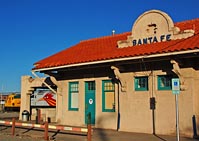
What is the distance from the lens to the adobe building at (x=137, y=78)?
14.6 metres

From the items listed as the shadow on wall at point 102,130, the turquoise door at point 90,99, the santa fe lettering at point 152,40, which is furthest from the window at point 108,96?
the santa fe lettering at point 152,40

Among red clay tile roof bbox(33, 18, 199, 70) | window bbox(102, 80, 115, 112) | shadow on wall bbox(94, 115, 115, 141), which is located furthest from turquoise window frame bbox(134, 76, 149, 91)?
shadow on wall bbox(94, 115, 115, 141)

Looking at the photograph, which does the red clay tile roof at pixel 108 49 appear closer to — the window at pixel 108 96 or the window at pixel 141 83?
the window at pixel 141 83

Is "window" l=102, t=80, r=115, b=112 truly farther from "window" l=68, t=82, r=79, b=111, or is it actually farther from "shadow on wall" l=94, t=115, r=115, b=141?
"window" l=68, t=82, r=79, b=111

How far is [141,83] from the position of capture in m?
16.7

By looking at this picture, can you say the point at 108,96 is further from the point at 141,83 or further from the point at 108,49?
the point at 108,49

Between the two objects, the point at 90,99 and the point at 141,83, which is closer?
the point at 141,83

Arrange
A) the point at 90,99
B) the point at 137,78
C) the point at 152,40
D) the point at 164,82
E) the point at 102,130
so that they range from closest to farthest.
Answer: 1. the point at 164,82
2. the point at 152,40
3. the point at 137,78
4. the point at 102,130
5. the point at 90,99

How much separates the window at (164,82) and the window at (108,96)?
3.05 m

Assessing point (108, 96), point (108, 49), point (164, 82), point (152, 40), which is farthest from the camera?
point (108, 49)

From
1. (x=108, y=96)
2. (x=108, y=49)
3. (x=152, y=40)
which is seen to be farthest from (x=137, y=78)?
(x=108, y=49)

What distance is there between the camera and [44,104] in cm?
2777

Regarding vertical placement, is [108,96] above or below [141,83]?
below

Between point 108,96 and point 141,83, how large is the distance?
2415 millimetres
